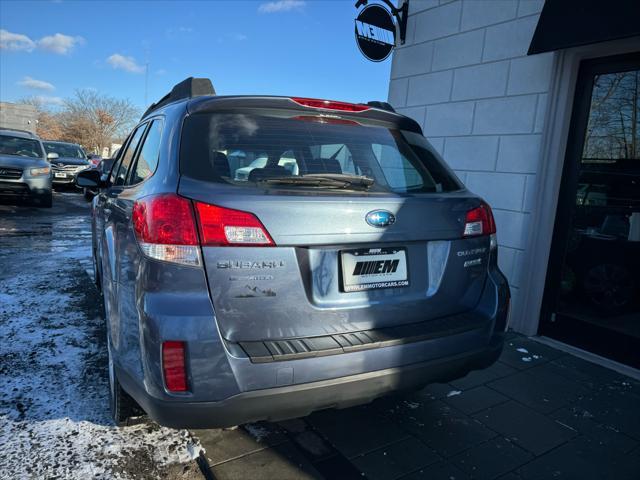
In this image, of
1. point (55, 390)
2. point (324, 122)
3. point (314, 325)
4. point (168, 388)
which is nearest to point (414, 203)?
point (324, 122)

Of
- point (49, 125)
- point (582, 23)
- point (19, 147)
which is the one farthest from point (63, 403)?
point (49, 125)

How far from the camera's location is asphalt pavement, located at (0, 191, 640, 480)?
2.17 meters

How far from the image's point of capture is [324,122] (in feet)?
7.16

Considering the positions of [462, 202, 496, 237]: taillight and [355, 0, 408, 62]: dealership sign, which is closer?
[462, 202, 496, 237]: taillight

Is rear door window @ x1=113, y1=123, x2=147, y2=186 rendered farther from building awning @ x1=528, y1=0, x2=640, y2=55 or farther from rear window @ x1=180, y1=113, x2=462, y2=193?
building awning @ x1=528, y1=0, x2=640, y2=55

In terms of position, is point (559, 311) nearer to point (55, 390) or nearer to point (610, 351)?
point (610, 351)

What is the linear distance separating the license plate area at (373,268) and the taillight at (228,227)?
38 centimetres

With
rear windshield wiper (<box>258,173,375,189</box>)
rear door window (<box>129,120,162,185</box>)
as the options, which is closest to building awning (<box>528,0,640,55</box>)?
rear windshield wiper (<box>258,173,375,189</box>)

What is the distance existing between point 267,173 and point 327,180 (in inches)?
10.3

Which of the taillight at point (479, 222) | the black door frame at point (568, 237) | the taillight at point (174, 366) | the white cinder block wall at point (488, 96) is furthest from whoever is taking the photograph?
the white cinder block wall at point (488, 96)

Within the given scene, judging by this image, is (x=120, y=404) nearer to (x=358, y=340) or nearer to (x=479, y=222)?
(x=358, y=340)

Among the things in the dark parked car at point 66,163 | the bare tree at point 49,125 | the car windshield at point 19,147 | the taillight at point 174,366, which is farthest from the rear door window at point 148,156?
the bare tree at point 49,125

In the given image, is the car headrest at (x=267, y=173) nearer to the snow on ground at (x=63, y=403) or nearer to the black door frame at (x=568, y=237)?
the snow on ground at (x=63, y=403)

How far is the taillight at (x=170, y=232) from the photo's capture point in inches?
65.5
